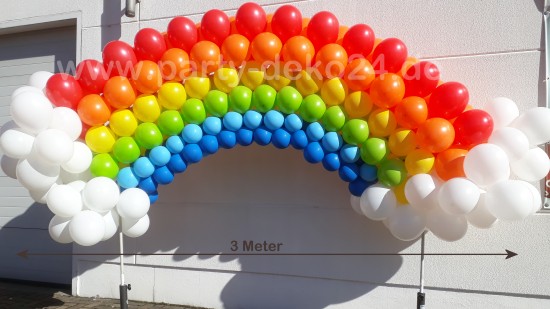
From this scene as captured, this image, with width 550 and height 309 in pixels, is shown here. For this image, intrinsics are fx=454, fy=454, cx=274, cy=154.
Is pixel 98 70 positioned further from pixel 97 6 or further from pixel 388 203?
pixel 388 203

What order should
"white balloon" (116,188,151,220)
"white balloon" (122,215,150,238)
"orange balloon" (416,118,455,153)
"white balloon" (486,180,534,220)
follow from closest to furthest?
"white balloon" (486,180,534,220) < "orange balloon" (416,118,455,153) < "white balloon" (116,188,151,220) < "white balloon" (122,215,150,238)

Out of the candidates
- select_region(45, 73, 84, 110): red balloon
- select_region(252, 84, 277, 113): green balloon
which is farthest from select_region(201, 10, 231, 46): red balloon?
select_region(45, 73, 84, 110): red balloon

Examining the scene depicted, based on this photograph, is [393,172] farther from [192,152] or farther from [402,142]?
[192,152]

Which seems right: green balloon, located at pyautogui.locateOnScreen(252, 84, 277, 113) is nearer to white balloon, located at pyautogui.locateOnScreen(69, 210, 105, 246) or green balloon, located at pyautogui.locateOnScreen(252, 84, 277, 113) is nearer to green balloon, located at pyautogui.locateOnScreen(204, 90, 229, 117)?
green balloon, located at pyautogui.locateOnScreen(204, 90, 229, 117)

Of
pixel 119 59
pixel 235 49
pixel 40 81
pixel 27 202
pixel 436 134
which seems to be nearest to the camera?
pixel 436 134

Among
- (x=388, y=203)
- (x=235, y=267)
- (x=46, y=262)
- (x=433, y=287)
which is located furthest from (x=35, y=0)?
(x=433, y=287)

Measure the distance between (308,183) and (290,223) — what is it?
392 millimetres

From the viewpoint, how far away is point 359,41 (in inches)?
116

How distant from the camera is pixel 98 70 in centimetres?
320

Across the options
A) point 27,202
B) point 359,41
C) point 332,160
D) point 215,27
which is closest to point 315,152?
point 332,160

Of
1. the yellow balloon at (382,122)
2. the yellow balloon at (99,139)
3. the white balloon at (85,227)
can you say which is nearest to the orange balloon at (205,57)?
the yellow balloon at (99,139)

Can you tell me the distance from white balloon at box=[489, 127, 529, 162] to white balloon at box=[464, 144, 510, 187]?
77 mm

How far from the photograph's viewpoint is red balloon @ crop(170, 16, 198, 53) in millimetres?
3172

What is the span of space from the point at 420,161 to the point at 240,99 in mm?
1255
